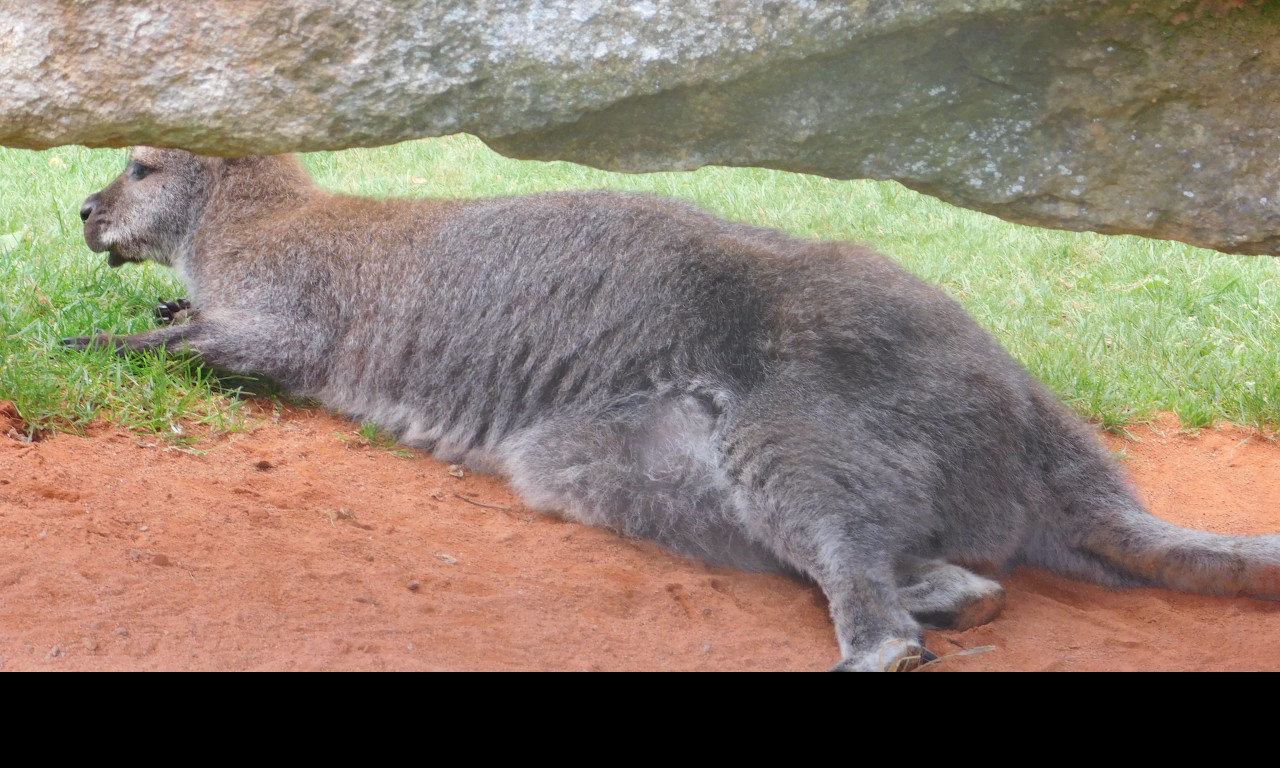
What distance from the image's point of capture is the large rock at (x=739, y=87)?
279 cm

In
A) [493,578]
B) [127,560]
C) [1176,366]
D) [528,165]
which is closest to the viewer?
[127,560]

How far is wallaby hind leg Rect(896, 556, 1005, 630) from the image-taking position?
3.52 metres

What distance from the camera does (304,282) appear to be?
16.6 feet

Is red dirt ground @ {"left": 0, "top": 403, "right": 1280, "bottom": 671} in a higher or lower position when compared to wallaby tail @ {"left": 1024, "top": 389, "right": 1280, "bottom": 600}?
lower

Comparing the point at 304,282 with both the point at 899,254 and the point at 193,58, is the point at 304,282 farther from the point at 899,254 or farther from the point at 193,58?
the point at 899,254

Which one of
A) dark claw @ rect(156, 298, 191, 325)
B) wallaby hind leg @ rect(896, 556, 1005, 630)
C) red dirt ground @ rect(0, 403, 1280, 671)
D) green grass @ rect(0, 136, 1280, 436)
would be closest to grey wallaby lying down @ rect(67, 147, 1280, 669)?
wallaby hind leg @ rect(896, 556, 1005, 630)

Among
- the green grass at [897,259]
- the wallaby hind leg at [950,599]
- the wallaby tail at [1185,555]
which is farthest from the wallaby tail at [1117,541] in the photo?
the green grass at [897,259]

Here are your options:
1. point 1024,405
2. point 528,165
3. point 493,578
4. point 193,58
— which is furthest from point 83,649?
point 528,165

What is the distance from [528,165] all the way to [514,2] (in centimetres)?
602

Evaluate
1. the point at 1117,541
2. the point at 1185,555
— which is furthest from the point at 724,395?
the point at 1185,555

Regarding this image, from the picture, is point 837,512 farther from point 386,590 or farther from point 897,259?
point 897,259

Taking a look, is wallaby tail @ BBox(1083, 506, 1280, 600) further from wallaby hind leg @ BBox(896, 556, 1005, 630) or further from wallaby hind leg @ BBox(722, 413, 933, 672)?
wallaby hind leg @ BBox(722, 413, 933, 672)

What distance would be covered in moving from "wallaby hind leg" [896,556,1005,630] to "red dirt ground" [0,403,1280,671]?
5cm

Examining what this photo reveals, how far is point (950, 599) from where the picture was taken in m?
3.52
